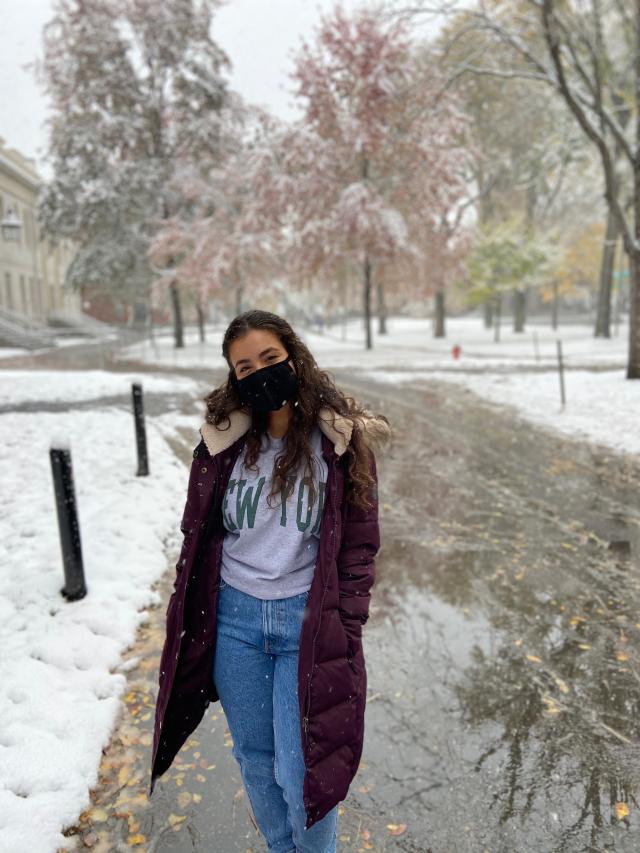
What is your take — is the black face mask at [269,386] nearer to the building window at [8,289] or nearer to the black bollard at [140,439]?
the black bollard at [140,439]

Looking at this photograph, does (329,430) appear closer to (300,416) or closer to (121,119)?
(300,416)

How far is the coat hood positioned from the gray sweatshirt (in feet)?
0.31

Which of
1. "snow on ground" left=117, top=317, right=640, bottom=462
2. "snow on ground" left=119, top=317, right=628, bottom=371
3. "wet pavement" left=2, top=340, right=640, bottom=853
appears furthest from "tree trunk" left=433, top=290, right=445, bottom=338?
"wet pavement" left=2, top=340, right=640, bottom=853

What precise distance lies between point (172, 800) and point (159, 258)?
27.9 m

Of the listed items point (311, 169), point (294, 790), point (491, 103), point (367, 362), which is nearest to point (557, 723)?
point (294, 790)

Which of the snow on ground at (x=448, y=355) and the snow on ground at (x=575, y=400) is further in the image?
the snow on ground at (x=448, y=355)

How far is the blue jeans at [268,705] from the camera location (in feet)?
6.48

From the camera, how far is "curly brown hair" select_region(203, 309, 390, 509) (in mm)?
2084

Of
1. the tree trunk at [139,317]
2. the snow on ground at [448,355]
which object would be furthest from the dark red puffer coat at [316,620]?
the tree trunk at [139,317]

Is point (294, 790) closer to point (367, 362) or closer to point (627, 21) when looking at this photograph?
point (627, 21)

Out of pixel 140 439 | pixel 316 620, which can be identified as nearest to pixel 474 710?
pixel 316 620

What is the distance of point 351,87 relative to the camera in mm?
25359

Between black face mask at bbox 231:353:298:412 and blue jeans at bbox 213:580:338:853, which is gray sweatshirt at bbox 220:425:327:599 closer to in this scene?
blue jeans at bbox 213:580:338:853

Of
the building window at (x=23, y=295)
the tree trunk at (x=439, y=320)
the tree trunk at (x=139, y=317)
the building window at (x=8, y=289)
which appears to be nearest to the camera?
the tree trunk at (x=439, y=320)
